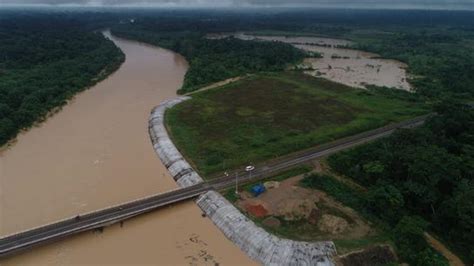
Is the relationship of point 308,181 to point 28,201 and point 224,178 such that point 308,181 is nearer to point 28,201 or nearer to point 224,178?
point 224,178

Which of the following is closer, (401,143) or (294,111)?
(401,143)

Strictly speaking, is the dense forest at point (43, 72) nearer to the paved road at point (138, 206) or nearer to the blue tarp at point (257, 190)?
the paved road at point (138, 206)

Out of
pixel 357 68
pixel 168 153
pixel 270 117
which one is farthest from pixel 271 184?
pixel 357 68

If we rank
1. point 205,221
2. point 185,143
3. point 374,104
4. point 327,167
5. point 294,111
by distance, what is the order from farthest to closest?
point 374,104
point 294,111
point 185,143
point 327,167
point 205,221

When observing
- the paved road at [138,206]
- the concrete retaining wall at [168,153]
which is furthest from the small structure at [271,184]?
the concrete retaining wall at [168,153]

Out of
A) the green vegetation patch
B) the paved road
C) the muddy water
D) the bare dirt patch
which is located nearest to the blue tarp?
the bare dirt patch

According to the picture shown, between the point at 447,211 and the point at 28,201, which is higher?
the point at 447,211

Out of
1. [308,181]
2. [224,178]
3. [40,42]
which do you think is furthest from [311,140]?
[40,42]

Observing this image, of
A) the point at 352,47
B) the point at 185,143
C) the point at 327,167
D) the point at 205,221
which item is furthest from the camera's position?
the point at 352,47
